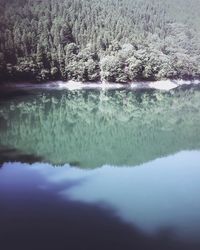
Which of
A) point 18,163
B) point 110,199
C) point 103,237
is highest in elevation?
point 103,237

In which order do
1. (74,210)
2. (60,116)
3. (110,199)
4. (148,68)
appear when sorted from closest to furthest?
(74,210), (110,199), (60,116), (148,68)

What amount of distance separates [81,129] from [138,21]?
10667 cm

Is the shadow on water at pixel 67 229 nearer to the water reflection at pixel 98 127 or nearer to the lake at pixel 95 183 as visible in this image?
the lake at pixel 95 183

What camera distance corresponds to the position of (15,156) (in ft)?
107

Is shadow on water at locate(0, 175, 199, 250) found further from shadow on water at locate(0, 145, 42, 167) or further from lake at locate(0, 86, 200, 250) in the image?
shadow on water at locate(0, 145, 42, 167)

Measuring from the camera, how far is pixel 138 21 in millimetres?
146375

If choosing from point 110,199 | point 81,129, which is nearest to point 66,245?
point 110,199

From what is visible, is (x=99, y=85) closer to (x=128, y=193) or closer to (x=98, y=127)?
(x=98, y=127)

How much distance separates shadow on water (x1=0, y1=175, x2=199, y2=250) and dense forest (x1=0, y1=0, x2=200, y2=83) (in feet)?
190

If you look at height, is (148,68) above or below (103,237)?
below

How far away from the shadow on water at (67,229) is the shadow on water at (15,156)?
28.0 ft

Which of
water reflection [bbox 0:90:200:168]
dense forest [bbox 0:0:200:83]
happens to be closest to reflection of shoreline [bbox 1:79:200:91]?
dense forest [bbox 0:0:200:83]

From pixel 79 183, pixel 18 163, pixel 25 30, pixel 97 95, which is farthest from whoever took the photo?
pixel 25 30

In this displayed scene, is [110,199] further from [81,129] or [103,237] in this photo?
[81,129]
